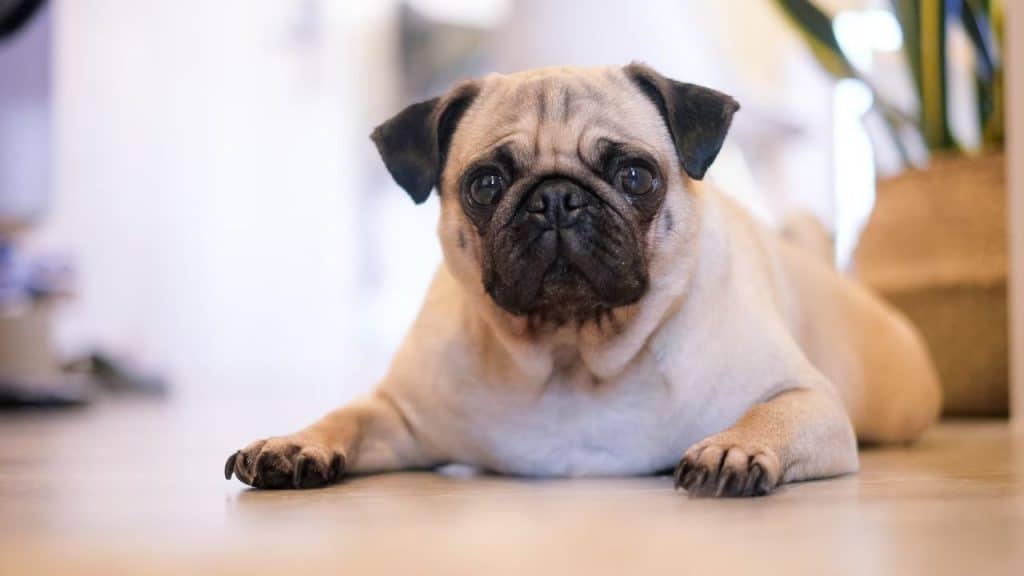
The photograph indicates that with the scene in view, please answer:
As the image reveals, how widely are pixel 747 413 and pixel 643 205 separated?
38 centimetres

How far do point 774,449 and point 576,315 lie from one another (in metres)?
0.41

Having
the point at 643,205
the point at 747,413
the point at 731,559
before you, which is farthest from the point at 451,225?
the point at 731,559

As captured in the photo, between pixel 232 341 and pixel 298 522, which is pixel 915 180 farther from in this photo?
pixel 232 341

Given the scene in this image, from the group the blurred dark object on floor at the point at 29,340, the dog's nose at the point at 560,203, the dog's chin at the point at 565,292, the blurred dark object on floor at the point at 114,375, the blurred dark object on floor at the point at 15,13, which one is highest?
the blurred dark object on floor at the point at 15,13

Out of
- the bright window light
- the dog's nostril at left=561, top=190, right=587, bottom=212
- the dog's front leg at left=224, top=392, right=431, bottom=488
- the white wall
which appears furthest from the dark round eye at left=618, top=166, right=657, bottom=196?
the white wall

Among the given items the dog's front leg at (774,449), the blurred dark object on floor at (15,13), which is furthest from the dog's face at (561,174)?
the blurred dark object on floor at (15,13)

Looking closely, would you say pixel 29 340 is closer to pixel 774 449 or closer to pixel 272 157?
pixel 272 157

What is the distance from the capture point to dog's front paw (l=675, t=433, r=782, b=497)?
63.8 inches

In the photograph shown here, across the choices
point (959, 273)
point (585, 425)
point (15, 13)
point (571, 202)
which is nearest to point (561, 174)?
point (571, 202)

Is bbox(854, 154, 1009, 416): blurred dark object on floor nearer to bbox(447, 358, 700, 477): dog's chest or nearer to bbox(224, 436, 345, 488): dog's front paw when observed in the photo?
bbox(447, 358, 700, 477): dog's chest

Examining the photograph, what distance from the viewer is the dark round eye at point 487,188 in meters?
1.92

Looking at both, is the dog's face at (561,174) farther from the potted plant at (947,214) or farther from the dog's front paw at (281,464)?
the potted plant at (947,214)

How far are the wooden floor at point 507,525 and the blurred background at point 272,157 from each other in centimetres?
230

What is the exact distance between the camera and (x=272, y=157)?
6848 millimetres
